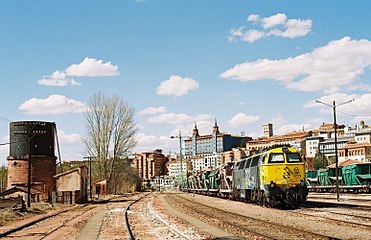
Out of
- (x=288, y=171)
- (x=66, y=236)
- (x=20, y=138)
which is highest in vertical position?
(x=20, y=138)

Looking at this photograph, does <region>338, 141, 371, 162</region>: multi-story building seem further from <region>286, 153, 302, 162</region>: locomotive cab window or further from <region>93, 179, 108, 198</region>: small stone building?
<region>286, 153, 302, 162</region>: locomotive cab window

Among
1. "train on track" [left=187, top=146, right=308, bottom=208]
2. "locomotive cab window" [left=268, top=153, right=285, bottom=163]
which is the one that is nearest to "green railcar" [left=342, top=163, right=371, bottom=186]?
"train on track" [left=187, top=146, right=308, bottom=208]

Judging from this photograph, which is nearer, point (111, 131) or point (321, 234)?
point (321, 234)

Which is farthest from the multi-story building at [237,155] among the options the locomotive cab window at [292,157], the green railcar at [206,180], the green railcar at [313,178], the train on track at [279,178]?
the locomotive cab window at [292,157]

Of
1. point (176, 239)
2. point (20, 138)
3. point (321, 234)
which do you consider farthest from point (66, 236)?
point (20, 138)

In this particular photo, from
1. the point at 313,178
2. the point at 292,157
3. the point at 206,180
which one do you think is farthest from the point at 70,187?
the point at 313,178

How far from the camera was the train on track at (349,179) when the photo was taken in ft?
172

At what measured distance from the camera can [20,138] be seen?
5709 centimetres

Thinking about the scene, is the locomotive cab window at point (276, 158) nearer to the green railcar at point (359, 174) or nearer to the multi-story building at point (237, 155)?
the multi-story building at point (237, 155)

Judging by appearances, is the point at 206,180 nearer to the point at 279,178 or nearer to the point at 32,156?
the point at 32,156

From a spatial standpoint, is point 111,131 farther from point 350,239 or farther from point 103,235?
point 350,239

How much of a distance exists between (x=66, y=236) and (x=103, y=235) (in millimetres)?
1697

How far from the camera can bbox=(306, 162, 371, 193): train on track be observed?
52406 mm

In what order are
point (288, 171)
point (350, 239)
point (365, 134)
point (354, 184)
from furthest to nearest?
point (365, 134), point (354, 184), point (288, 171), point (350, 239)
